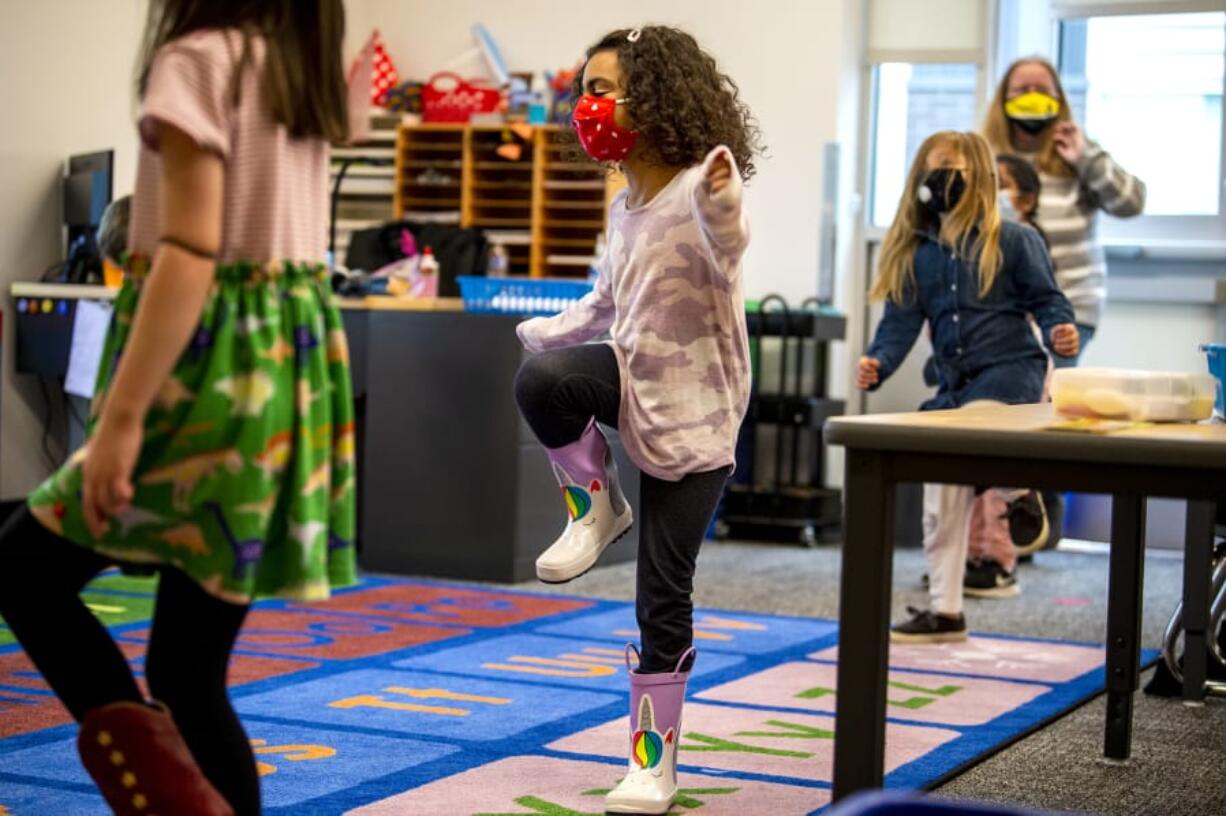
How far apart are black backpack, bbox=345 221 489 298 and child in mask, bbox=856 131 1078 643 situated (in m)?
3.03

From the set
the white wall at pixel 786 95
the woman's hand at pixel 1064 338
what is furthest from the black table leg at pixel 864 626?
the white wall at pixel 786 95

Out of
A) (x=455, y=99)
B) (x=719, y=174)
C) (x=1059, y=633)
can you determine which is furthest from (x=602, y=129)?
(x=455, y=99)

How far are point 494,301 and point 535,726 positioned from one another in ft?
7.49

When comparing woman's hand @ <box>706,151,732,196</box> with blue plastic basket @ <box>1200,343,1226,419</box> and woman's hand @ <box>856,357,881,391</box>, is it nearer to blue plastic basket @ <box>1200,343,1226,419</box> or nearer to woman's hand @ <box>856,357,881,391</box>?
blue plastic basket @ <box>1200,343,1226,419</box>

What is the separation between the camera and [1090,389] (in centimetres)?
201

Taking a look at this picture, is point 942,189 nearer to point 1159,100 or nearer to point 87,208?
point 87,208

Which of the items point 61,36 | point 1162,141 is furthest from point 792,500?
point 61,36

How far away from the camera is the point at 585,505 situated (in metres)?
2.61

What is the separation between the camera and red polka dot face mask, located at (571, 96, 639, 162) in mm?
2510

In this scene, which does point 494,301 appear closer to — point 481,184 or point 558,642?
point 558,642

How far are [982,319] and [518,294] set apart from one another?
60.4 inches

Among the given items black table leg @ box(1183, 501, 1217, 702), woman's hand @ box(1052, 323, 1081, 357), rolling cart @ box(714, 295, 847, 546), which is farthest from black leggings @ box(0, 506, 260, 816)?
rolling cart @ box(714, 295, 847, 546)

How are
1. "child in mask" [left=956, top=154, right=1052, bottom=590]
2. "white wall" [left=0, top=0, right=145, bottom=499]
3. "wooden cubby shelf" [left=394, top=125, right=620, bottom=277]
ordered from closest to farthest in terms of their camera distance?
"child in mask" [left=956, top=154, right=1052, bottom=590] < "white wall" [left=0, top=0, right=145, bottom=499] < "wooden cubby shelf" [left=394, top=125, right=620, bottom=277]

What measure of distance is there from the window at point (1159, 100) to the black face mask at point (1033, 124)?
1867 mm
